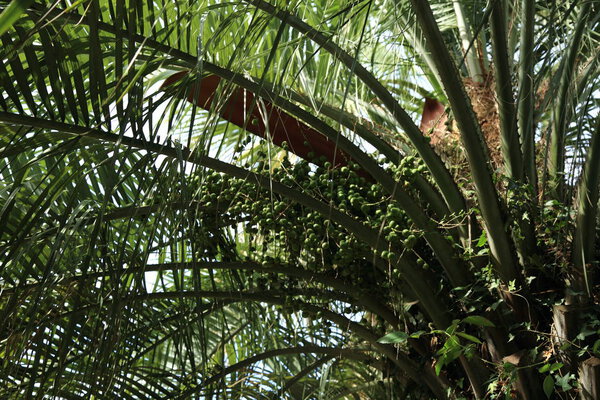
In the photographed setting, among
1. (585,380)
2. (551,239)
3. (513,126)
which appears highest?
(513,126)

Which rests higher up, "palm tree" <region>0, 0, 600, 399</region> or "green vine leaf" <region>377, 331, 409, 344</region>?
"palm tree" <region>0, 0, 600, 399</region>

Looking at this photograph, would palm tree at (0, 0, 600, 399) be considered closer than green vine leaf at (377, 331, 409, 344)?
Yes

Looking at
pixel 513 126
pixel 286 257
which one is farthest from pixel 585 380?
pixel 286 257

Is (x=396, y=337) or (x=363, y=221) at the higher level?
Result: (x=363, y=221)

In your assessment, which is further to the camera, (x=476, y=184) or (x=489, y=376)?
(x=489, y=376)

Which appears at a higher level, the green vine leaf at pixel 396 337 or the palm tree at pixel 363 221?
the palm tree at pixel 363 221

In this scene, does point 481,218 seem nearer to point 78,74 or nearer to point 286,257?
point 286,257

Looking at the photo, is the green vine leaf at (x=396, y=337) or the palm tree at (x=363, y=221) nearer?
the palm tree at (x=363, y=221)

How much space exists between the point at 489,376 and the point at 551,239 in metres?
0.42

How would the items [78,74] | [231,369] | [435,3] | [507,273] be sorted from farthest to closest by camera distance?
[435,3], [231,369], [507,273], [78,74]

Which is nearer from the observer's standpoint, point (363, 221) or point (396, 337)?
point (396, 337)

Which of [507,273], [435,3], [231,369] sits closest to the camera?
[507,273]

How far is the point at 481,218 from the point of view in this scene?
7.90ft

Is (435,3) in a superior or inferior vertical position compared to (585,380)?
superior
